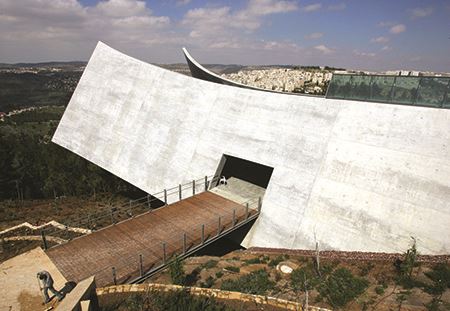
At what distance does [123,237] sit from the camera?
11359 mm

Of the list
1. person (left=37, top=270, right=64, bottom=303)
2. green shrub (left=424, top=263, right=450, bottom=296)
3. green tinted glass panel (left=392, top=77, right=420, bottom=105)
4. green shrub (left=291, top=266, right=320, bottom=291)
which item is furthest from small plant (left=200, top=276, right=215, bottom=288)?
green tinted glass panel (left=392, top=77, right=420, bottom=105)

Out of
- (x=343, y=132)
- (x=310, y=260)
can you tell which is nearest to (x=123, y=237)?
(x=310, y=260)

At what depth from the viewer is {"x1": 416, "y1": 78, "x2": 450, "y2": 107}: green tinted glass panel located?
12.1 meters

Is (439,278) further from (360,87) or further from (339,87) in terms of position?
(339,87)

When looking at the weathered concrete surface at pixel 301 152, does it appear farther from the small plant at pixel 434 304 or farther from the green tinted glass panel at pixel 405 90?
the small plant at pixel 434 304

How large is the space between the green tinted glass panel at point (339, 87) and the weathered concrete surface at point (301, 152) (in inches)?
22.4

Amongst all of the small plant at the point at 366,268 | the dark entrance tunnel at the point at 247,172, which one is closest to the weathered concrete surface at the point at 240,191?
the dark entrance tunnel at the point at 247,172

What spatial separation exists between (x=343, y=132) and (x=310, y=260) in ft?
19.3

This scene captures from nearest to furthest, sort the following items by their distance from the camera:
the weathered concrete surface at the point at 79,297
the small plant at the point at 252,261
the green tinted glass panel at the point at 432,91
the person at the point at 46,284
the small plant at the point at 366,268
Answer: the weathered concrete surface at the point at 79,297 → the person at the point at 46,284 → the small plant at the point at 366,268 → the small plant at the point at 252,261 → the green tinted glass panel at the point at 432,91

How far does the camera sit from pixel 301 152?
14.2 m

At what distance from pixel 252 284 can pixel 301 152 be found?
6.90 meters

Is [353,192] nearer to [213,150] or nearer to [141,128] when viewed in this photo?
[213,150]

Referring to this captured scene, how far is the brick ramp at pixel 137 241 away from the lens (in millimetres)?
9438

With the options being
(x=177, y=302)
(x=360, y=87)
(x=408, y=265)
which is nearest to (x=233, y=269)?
(x=177, y=302)
